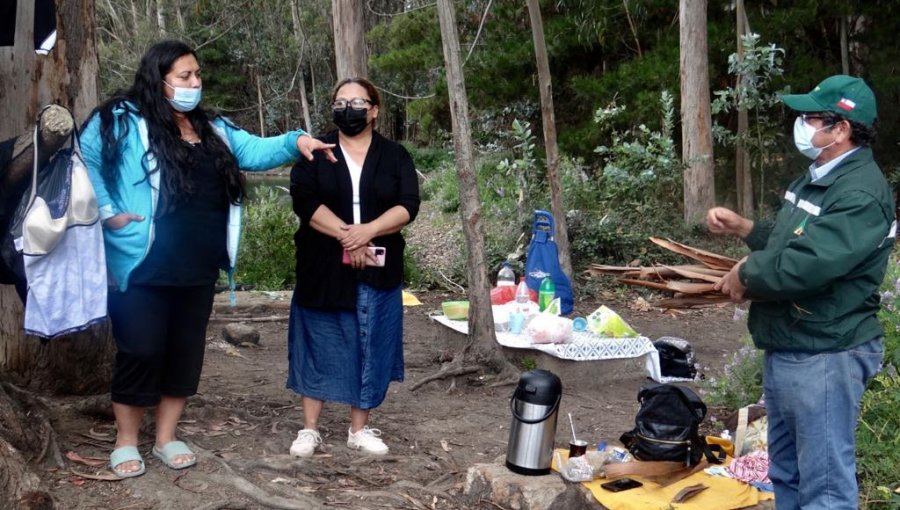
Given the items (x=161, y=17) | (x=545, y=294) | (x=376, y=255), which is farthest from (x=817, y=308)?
(x=161, y=17)

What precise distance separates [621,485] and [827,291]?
1.48m

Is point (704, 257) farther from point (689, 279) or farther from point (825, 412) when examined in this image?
point (825, 412)

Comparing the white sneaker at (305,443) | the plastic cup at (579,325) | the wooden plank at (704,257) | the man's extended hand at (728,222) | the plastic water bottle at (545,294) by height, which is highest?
the man's extended hand at (728,222)

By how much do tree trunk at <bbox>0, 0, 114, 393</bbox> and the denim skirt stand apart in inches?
41.4

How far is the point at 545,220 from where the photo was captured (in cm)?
883

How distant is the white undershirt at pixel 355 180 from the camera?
471 centimetres

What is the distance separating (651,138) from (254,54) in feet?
120

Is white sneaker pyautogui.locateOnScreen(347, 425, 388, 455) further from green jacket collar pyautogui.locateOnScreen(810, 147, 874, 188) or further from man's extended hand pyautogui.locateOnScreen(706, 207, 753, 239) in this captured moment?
green jacket collar pyautogui.locateOnScreen(810, 147, 874, 188)

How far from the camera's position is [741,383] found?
5754mm

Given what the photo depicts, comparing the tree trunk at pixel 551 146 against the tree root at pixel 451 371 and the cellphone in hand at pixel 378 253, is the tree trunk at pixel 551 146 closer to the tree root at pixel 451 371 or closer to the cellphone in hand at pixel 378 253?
the tree root at pixel 451 371

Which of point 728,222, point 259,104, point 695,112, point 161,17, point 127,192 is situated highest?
point 161,17

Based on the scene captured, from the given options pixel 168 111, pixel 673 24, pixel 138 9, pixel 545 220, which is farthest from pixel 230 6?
pixel 168 111

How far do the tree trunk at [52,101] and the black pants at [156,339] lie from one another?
792mm

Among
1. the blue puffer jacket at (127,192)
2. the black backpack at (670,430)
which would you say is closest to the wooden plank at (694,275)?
the black backpack at (670,430)
